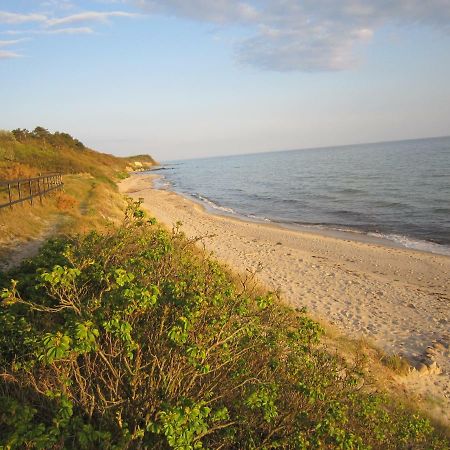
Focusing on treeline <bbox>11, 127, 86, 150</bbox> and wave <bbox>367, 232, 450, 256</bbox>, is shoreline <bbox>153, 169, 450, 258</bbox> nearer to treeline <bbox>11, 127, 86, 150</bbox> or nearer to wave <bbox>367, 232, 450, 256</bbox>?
wave <bbox>367, 232, 450, 256</bbox>

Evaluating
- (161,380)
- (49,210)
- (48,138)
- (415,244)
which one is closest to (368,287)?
(415,244)

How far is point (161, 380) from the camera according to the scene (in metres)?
3.54

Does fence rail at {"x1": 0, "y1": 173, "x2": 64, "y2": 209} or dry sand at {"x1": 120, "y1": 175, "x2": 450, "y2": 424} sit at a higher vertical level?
fence rail at {"x1": 0, "y1": 173, "x2": 64, "y2": 209}

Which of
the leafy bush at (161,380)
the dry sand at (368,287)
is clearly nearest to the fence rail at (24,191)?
the dry sand at (368,287)

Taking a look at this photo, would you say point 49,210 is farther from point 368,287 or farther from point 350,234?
point 350,234

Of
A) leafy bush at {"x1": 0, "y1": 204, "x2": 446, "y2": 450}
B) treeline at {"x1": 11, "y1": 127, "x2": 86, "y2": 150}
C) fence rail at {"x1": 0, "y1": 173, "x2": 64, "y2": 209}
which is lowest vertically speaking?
leafy bush at {"x1": 0, "y1": 204, "x2": 446, "y2": 450}

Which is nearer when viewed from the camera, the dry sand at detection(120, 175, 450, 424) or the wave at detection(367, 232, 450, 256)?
the dry sand at detection(120, 175, 450, 424)

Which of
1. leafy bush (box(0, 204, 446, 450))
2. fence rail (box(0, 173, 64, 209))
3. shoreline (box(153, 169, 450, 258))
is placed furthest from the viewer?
shoreline (box(153, 169, 450, 258))

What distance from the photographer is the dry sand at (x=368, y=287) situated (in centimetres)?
890

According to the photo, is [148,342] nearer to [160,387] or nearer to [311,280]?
[160,387]

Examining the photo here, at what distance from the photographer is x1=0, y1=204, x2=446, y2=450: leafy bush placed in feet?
10.5

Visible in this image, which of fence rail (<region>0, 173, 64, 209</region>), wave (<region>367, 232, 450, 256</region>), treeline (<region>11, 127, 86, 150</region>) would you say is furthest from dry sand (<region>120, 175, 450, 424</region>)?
treeline (<region>11, 127, 86, 150</region>)

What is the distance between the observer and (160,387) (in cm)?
354

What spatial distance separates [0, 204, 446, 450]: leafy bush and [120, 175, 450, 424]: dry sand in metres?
2.92
